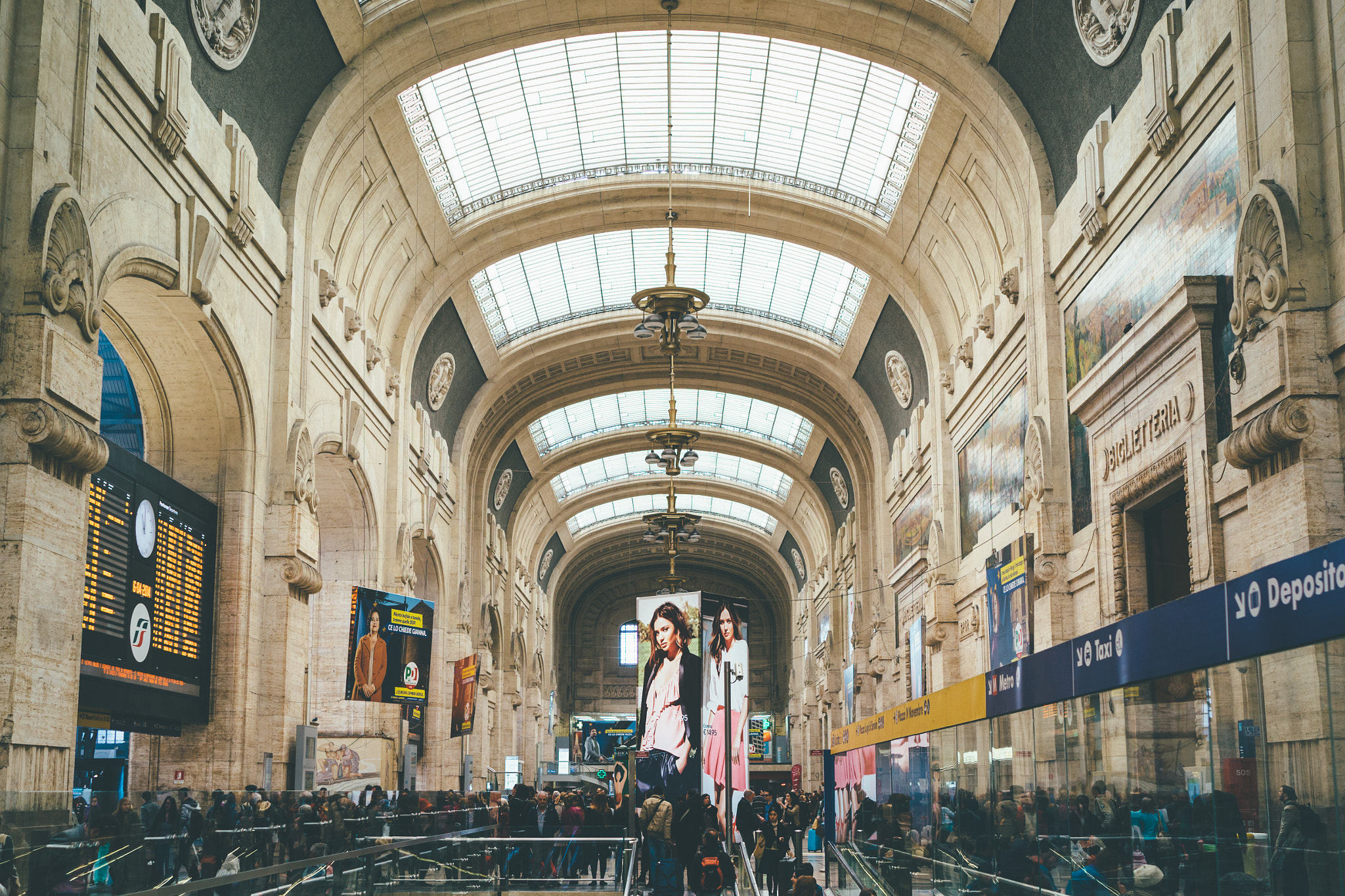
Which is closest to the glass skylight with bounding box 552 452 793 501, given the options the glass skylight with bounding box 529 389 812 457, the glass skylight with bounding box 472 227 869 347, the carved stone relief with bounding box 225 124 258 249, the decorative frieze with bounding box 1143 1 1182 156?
the glass skylight with bounding box 529 389 812 457

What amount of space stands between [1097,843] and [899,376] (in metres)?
21.4

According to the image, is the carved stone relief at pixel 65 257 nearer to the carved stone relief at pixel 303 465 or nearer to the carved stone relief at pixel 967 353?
the carved stone relief at pixel 303 465

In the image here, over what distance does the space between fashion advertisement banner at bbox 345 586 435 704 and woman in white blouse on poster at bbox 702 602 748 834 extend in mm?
6614

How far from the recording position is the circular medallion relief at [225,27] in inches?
530

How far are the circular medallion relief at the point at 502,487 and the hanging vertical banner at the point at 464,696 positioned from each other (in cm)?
1225

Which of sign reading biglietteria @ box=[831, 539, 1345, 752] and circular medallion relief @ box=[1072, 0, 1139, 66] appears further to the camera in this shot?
circular medallion relief @ box=[1072, 0, 1139, 66]

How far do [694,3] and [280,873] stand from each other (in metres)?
15.7

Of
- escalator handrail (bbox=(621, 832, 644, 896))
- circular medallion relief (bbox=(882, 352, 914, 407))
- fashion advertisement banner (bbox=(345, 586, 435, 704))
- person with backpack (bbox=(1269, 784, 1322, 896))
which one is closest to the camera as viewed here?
person with backpack (bbox=(1269, 784, 1322, 896))


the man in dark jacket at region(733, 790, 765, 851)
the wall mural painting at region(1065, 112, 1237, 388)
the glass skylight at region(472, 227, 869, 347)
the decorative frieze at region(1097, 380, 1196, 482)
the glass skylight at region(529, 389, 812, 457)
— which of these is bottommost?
the man in dark jacket at region(733, 790, 765, 851)

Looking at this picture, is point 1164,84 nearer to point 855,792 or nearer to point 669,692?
point 855,792

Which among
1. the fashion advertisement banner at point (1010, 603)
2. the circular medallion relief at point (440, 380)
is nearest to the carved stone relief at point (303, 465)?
the fashion advertisement banner at point (1010, 603)

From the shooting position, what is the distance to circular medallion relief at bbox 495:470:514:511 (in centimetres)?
3600

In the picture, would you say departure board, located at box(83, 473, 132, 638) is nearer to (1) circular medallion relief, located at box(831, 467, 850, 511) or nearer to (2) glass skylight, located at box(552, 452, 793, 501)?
(1) circular medallion relief, located at box(831, 467, 850, 511)

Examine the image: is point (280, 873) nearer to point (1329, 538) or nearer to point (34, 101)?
point (34, 101)
